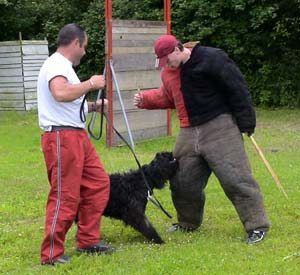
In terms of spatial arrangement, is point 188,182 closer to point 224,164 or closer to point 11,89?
point 224,164

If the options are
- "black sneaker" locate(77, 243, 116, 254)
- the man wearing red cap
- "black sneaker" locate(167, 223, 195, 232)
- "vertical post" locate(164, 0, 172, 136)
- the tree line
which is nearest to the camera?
"black sneaker" locate(77, 243, 116, 254)

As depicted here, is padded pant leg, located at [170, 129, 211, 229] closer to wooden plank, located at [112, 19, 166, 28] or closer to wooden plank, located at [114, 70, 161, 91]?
wooden plank, located at [114, 70, 161, 91]

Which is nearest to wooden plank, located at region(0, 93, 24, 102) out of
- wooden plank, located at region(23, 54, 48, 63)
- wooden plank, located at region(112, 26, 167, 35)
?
wooden plank, located at region(23, 54, 48, 63)

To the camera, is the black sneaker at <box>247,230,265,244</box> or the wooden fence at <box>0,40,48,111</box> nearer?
the black sneaker at <box>247,230,265,244</box>

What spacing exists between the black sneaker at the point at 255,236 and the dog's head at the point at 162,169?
913mm

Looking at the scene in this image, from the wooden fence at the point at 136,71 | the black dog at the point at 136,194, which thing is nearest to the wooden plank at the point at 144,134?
the wooden fence at the point at 136,71

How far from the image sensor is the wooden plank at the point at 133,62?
10.8m

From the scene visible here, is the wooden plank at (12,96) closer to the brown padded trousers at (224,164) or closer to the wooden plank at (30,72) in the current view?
the wooden plank at (30,72)

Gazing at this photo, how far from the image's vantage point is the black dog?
541cm

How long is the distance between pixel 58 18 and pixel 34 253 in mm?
16934

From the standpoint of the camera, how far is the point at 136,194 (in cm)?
552

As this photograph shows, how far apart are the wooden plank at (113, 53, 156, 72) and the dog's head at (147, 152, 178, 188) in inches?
208

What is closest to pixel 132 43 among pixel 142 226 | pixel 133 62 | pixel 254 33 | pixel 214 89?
pixel 133 62

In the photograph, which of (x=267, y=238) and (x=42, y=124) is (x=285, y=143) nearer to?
(x=267, y=238)
